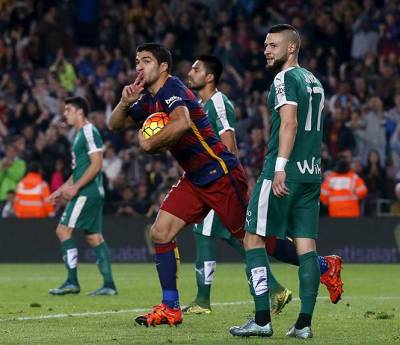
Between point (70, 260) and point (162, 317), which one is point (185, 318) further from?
point (70, 260)

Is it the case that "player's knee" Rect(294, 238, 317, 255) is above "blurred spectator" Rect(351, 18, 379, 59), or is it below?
below

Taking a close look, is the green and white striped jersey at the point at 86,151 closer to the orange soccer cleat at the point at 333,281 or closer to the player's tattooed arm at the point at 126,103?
the player's tattooed arm at the point at 126,103

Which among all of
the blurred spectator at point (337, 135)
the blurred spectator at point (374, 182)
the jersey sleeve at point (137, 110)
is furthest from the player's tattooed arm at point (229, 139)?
the blurred spectator at point (337, 135)

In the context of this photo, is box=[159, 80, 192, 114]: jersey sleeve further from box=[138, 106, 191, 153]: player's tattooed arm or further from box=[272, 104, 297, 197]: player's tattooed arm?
box=[272, 104, 297, 197]: player's tattooed arm

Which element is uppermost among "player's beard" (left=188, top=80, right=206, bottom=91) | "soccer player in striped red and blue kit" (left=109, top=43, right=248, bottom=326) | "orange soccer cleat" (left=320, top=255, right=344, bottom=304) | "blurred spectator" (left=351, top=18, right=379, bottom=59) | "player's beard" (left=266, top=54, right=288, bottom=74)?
"blurred spectator" (left=351, top=18, right=379, bottom=59)

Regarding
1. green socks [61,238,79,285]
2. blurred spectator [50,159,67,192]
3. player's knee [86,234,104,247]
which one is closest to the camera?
green socks [61,238,79,285]

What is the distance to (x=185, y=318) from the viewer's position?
10.8m

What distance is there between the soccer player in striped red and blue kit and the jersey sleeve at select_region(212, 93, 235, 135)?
5.51 feet

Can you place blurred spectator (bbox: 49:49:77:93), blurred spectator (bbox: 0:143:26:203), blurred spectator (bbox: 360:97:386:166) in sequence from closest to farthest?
blurred spectator (bbox: 360:97:386:166), blurred spectator (bbox: 0:143:26:203), blurred spectator (bbox: 49:49:77:93)

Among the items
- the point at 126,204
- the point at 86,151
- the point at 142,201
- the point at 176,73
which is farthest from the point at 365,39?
the point at 86,151

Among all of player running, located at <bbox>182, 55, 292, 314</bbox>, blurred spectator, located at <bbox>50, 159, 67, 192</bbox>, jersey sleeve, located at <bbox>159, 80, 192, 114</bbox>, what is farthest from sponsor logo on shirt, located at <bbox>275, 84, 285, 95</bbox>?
blurred spectator, located at <bbox>50, 159, 67, 192</bbox>

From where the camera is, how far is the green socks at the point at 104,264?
14.3 meters

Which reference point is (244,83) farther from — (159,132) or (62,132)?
(159,132)

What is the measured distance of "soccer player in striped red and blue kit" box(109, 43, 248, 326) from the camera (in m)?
9.90
